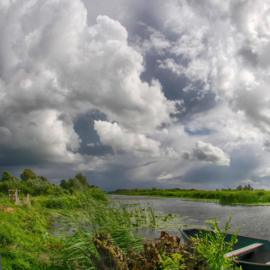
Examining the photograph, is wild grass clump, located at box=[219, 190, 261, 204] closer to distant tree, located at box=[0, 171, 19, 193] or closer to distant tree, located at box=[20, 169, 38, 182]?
distant tree, located at box=[0, 171, 19, 193]

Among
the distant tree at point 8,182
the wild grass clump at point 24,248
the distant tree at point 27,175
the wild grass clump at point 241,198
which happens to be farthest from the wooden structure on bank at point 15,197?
the distant tree at point 27,175

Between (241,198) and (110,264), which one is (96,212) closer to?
(110,264)

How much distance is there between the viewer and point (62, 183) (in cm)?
5228

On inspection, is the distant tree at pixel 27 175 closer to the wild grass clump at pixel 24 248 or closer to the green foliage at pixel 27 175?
the green foliage at pixel 27 175

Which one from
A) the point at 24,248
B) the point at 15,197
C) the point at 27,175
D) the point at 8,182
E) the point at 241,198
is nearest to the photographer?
the point at 24,248

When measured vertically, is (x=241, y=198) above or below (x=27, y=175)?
below

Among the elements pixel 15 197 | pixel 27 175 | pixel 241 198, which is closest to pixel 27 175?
pixel 27 175

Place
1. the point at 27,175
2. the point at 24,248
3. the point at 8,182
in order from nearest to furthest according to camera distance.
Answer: the point at 24,248
the point at 8,182
the point at 27,175

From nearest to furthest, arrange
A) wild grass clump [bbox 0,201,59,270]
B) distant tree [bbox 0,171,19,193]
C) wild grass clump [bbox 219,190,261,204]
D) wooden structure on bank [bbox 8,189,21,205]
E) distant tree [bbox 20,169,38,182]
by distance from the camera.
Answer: wild grass clump [bbox 0,201,59,270] < wooden structure on bank [bbox 8,189,21,205] < wild grass clump [bbox 219,190,261,204] < distant tree [bbox 0,171,19,193] < distant tree [bbox 20,169,38,182]

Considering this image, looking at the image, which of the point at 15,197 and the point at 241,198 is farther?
the point at 241,198

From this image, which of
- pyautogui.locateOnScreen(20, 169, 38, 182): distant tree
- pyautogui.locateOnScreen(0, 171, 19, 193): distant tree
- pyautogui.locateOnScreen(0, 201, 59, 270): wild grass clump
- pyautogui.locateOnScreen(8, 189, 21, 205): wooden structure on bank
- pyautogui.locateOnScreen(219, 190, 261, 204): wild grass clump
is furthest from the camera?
pyautogui.locateOnScreen(20, 169, 38, 182): distant tree

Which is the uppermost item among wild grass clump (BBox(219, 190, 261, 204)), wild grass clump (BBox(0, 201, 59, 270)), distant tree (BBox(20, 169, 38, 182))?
distant tree (BBox(20, 169, 38, 182))

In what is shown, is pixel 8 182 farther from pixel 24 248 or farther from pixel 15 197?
pixel 24 248

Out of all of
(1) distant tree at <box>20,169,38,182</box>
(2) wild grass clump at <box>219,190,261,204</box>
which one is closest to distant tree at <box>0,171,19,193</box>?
(1) distant tree at <box>20,169,38,182</box>
